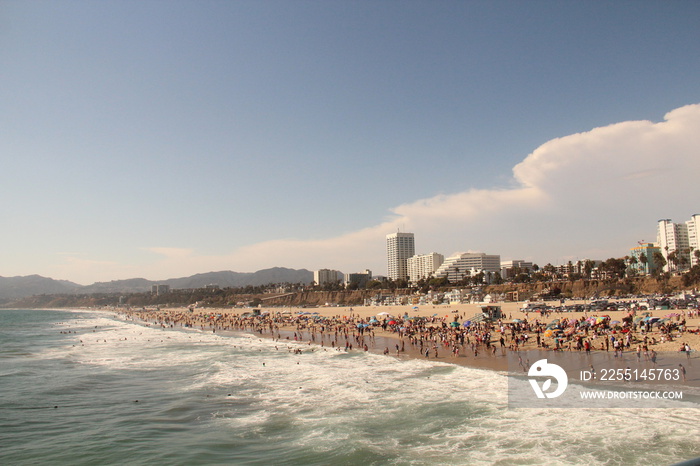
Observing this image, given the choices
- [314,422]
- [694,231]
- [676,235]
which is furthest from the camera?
[676,235]

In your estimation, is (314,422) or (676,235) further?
(676,235)

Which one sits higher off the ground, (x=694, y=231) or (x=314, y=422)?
(x=694, y=231)

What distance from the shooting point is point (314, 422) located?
15.3 metres

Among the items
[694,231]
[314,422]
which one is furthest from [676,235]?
[314,422]

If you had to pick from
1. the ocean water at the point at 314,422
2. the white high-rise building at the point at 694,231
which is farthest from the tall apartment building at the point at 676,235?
the ocean water at the point at 314,422

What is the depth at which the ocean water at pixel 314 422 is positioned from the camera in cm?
1205

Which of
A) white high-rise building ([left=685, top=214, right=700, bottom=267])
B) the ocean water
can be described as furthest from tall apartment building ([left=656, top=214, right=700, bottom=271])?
the ocean water

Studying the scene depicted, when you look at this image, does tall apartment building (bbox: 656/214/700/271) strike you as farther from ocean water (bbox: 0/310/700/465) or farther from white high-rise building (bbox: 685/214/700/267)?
ocean water (bbox: 0/310/700/465)

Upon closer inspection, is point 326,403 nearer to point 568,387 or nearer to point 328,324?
point 568,387

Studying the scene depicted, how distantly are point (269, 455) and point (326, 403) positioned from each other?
225 inches

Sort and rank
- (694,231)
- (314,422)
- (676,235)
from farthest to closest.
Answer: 1. (676,235)
2. (694,231)
3. (314,422)

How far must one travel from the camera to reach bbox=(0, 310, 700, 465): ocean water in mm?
12055

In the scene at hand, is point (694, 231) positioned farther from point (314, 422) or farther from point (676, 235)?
point (314, 422)

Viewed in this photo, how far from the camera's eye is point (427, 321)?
51.2 metres
